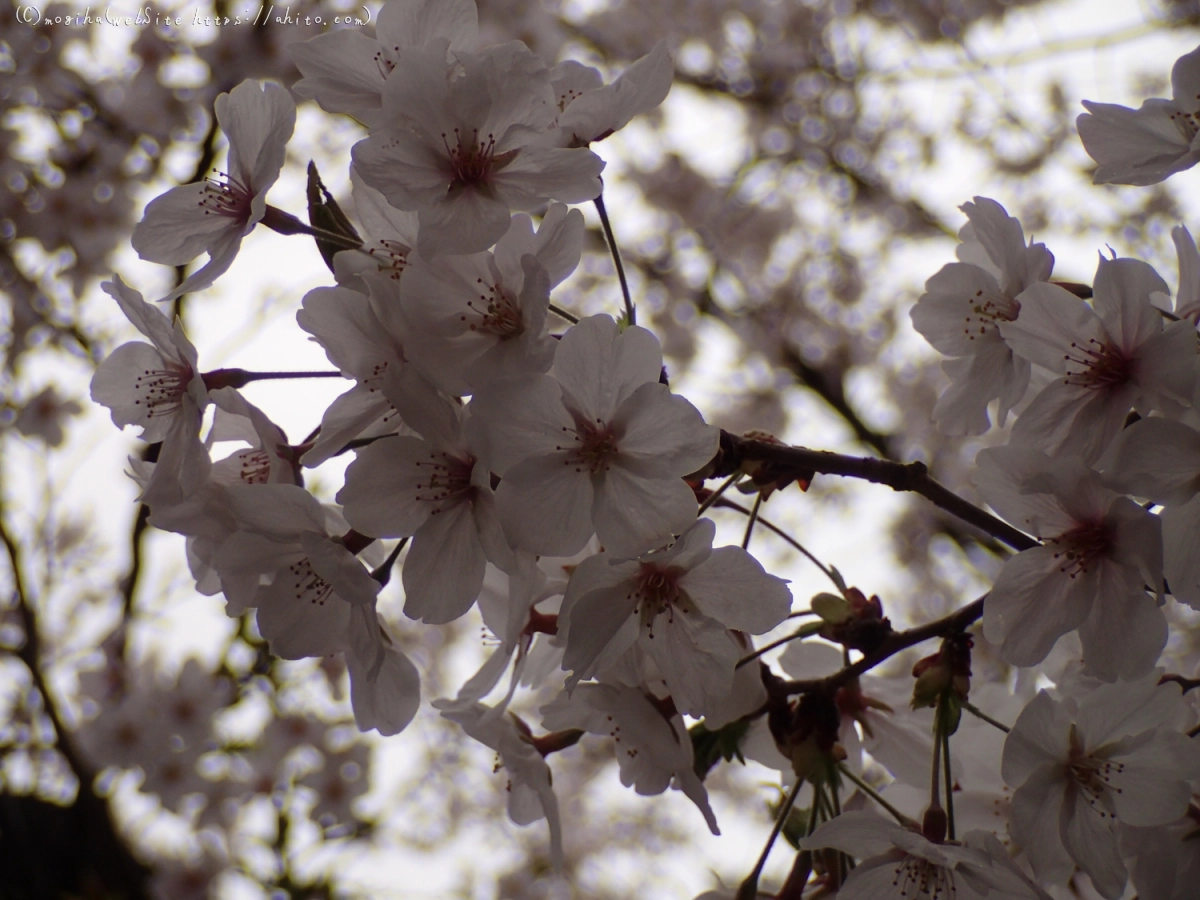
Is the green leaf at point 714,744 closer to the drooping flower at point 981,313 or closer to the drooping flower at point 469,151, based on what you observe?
the drooping flower at point 981,313

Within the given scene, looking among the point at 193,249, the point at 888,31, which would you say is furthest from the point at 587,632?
the point at 888,31

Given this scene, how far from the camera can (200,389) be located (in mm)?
922

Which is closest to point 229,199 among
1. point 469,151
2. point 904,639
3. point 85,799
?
point 469,151

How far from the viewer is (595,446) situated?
90cm

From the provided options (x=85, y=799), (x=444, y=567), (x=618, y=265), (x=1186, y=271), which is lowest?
(x=444, y=567)

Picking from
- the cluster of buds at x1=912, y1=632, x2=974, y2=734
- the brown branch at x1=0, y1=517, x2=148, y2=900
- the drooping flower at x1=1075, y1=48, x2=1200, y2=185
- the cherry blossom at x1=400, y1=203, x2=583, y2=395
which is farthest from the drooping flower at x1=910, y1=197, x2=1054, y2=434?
the brown branch at x1=0, y1=517, x2=148, y2=900

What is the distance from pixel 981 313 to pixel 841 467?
397 mm

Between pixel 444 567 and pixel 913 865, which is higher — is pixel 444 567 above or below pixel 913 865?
above

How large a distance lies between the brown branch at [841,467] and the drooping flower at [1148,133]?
39 centimetres

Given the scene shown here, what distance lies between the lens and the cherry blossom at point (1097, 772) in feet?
3.09

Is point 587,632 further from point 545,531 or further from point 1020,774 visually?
point 1020,774

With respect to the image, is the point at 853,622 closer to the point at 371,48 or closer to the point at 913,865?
the point at 913,865

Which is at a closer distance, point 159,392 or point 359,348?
point 359,348

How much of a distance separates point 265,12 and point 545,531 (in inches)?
138
